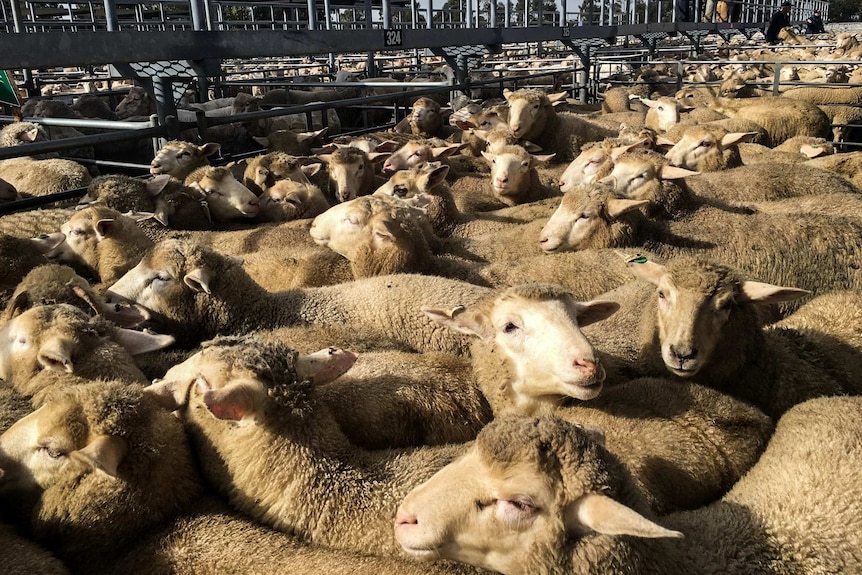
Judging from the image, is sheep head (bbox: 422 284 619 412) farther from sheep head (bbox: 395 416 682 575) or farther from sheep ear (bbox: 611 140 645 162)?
sheep ear (bbox: 611 140 645 162)

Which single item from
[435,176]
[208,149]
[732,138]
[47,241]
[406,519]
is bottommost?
[406,519]

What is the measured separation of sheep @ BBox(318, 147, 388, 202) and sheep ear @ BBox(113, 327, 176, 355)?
3.53 m

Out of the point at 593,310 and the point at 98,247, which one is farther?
the point at 98,247

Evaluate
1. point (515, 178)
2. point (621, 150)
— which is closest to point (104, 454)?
point (515, 178)

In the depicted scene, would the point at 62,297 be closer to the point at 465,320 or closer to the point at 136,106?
the point at 465,320

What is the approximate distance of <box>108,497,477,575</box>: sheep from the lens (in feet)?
8.00

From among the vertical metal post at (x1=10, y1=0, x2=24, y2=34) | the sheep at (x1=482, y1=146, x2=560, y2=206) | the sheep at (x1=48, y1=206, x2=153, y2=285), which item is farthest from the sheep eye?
the vertical metal post at (x1=10, y1=0, x2=24, y2=34)

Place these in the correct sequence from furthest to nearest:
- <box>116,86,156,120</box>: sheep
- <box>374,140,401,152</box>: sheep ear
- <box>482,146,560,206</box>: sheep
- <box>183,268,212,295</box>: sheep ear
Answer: <box>116,86,156,120</box>: sheep < <box>374,140,401,152</box>: sheep ear < <box>482,146,560,206</box>: sheep < <box>183,268,212,295</box>: sheep ear

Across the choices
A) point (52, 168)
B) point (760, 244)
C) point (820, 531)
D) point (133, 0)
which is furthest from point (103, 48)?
point (133, 0)

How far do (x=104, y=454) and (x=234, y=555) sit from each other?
1.94ft

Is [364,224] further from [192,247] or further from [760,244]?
[760,244]

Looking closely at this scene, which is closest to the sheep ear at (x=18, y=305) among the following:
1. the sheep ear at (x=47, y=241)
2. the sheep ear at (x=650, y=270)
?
the sheep ear at (x=47, y=241)

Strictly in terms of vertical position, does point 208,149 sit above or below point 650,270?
above

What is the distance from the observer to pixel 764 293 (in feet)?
11.5
